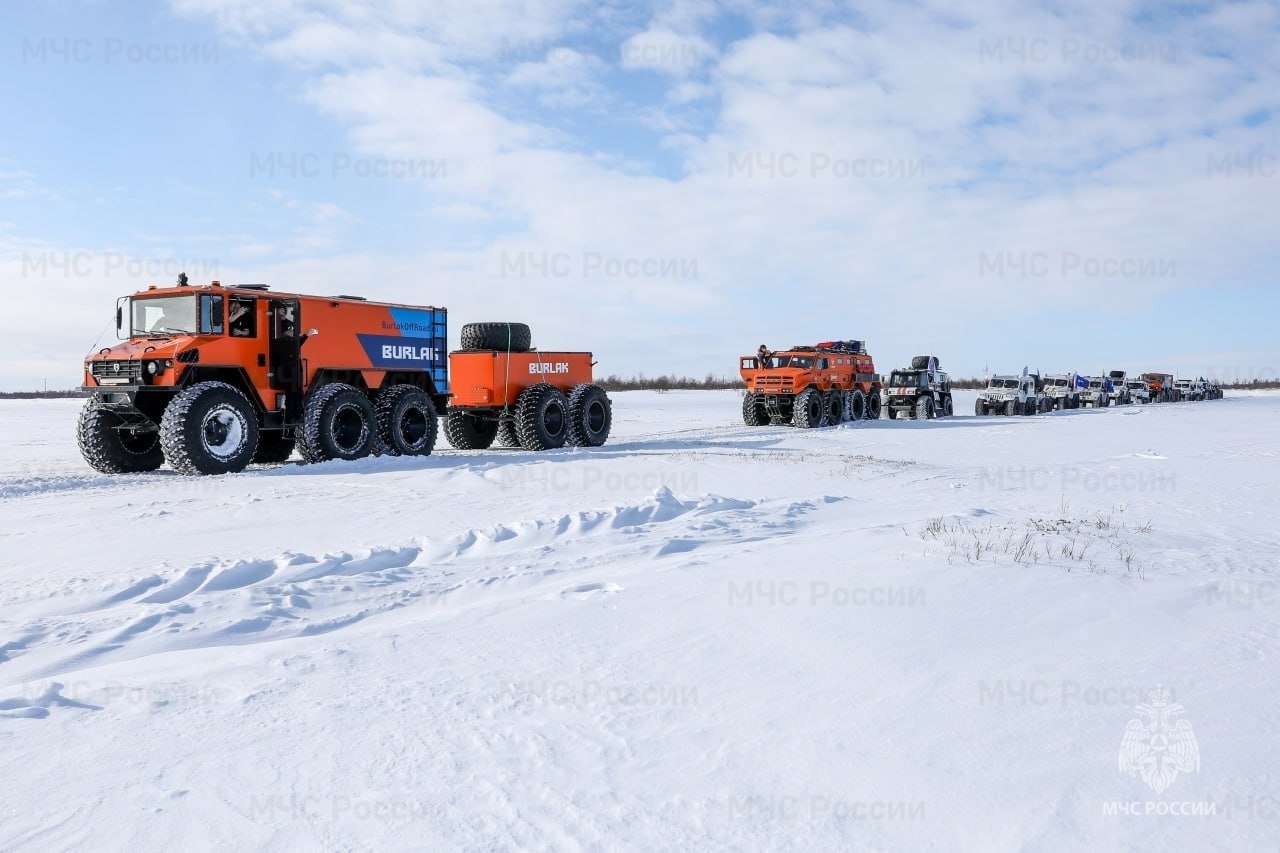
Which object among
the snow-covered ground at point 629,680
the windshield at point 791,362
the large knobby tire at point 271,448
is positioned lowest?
the snow-covered ground at point 629,680

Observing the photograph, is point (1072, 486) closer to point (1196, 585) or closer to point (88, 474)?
point (1196, 585)

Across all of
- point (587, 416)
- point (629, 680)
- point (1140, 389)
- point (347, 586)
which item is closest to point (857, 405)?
point (587, 416)

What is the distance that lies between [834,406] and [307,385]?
1657 cm

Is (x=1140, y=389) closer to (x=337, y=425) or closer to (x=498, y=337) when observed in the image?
(x=498, y=337)

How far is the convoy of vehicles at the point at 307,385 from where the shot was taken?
40.3 ft

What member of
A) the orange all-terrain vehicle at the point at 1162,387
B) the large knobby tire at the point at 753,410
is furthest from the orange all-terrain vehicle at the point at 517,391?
the orange all-terrain vehicle at the point at 1162,387

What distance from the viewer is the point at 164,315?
1285 cm

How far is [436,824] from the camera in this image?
2893 millimetres

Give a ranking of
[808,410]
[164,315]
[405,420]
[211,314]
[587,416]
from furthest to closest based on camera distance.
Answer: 1. [808,410]
2. [587,416]
3. [405,420]
4. [164,315]
5. [211,314]

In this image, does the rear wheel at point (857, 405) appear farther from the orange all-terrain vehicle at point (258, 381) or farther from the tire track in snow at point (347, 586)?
the tire track in snow at point (347, 586)

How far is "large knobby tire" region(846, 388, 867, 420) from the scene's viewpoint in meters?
A: 27.6

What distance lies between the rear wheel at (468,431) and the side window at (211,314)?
Result: 18.0 ft

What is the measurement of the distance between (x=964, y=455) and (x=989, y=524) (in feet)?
31.4

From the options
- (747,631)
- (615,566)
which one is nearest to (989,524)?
(615,566)
